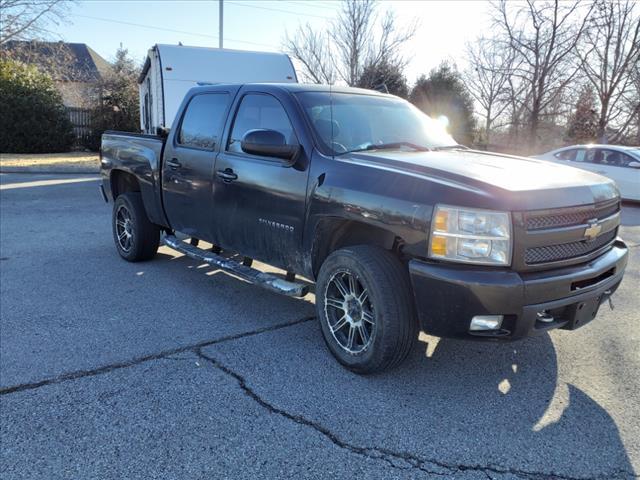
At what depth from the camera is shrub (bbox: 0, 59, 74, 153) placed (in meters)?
20.4

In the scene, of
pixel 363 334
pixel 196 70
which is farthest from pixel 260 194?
pixel 196 70

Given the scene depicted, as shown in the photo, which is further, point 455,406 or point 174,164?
point 174,164

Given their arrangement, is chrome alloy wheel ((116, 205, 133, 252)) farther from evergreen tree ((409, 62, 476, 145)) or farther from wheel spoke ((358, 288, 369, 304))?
evergreen tree ((409, 62, 476, 145))

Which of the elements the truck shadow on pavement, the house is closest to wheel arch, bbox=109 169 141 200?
the truck shadow on pavement

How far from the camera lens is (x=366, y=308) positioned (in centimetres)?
356

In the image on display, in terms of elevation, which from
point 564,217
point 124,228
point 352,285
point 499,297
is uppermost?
point 564,217

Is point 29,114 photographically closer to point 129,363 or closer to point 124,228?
point 124,228

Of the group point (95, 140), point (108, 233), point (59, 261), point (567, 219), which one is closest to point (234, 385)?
point (567, 219)

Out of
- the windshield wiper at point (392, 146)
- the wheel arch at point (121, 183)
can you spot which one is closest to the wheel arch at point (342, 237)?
the windshield wiper at point (392, 146)

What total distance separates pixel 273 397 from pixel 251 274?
139 cm

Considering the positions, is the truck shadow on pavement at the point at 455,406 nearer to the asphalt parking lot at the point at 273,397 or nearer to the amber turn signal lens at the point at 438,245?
the asphalt parking lot at the point at 273,397

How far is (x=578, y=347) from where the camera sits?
13.7 ft

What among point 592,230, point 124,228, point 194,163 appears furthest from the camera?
point 124,228

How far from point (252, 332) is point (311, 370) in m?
0.85
